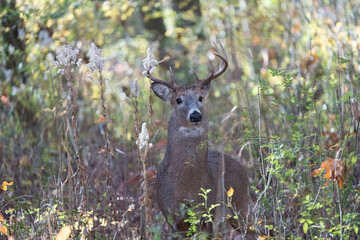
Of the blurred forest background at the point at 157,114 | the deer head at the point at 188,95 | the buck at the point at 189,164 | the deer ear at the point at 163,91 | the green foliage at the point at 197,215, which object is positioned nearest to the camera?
the green foliage at the point at 197,215

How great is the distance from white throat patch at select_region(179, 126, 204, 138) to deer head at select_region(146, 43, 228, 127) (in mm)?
36

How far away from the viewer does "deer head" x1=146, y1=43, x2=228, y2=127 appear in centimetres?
540

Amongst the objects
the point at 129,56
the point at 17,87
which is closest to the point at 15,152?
the point at 17,87

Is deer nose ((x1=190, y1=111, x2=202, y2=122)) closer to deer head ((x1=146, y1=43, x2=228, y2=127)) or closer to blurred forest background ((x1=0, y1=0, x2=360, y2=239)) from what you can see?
deer head ((x1=146, y1=43, x2=228, y2=127))

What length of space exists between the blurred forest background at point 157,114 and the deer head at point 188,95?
281 millimetres

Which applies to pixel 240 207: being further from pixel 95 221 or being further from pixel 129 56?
pixel 129 56

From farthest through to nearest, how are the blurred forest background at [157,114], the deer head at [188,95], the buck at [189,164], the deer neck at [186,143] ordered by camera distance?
1. the deer head at [188,95]
2. the deer neck at [186,143]
3. the buck at [189,164]
4. the blurred forest background at [157,114]

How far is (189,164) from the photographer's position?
16.8 feet

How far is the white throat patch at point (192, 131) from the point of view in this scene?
213 inches

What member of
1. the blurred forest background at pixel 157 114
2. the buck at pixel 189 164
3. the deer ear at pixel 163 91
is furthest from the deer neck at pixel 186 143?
the deer ear at pixel 163 91

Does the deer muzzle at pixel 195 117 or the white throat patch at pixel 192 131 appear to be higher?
the deer muzzle at pixel 195 117

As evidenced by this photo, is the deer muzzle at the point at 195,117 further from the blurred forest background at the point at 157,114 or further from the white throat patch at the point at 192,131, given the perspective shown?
the blurred forest background at the point at 157,114

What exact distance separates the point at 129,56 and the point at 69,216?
6.69 m

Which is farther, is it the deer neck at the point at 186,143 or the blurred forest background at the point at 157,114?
the deer neck at the point at 186,143
